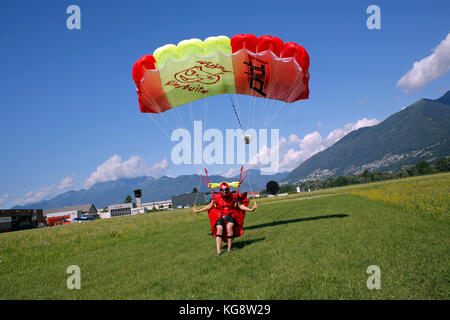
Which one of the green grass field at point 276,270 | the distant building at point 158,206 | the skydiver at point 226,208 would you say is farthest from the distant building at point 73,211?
the skydiver at point 226,208

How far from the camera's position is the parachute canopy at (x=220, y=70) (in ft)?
33.1

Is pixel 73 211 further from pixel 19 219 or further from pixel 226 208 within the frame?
pixel 226 208

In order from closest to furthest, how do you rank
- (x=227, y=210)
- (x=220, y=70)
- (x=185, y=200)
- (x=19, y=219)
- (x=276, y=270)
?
(x=276, y=270), (x=227, y=210), (x=220, y=70), (x=19, y=219), (x=185, y=200)

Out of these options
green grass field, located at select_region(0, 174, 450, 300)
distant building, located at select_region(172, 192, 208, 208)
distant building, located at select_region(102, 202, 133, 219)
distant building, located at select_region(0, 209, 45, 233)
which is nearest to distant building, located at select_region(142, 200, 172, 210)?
distant building, located at select_region(172, 192, 208, 208)

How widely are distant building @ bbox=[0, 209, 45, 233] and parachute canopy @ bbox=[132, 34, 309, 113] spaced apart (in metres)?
66.2

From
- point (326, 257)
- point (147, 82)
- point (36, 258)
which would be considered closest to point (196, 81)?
point (147, 82)

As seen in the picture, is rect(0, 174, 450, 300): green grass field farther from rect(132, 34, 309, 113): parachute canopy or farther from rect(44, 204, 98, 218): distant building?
rect(44, 204, 98, 218): distant building

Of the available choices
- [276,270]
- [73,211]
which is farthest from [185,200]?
[276,270]

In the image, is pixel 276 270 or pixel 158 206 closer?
pixel 276 270

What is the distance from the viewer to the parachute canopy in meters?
10.1

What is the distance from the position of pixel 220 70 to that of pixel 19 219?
74721 mm

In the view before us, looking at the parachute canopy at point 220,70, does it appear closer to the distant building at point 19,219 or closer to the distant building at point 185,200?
the distant building at point 19,219

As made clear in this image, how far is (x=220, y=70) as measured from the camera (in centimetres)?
1114

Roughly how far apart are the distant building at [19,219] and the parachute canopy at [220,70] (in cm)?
6620
